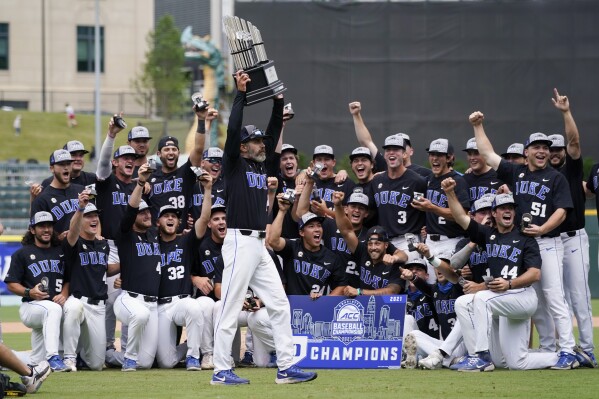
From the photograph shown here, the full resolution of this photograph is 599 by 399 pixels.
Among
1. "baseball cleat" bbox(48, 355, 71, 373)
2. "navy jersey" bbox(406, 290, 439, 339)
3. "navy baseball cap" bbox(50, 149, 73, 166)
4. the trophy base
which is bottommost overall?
"baseball cleat" bbox(48, 355, 71, 373)

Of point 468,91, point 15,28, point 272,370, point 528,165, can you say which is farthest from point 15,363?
point 15,28

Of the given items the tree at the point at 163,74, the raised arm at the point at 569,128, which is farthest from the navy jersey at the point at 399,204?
the tree at the point at 163,74

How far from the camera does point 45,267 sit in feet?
31.0

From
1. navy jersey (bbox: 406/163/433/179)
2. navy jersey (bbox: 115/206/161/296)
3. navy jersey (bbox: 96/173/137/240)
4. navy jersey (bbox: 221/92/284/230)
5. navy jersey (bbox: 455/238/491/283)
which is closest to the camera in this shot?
navy jersey (bbox: 221/92/284/230)

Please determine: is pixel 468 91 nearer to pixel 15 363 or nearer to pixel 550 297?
pixel 550 297

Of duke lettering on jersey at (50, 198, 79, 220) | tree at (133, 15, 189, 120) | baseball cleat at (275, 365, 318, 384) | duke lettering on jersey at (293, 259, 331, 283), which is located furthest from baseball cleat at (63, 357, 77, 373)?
tree at (133, 15, 189, 120)

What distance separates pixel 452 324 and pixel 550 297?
0.95m

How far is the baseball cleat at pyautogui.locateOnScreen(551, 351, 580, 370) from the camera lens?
8945 millimetres

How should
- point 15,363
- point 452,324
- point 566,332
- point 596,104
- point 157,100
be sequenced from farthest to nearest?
point 157,100 < point 596,104 < point 452,324 < point 566,332 < point 15,363

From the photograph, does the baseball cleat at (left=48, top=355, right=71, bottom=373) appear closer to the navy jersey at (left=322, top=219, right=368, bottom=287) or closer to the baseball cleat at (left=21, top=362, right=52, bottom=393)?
the baseball cleat at (left=21, top=362, right=52, bottom=393)

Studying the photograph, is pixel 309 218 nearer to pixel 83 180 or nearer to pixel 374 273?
pixel 374 273

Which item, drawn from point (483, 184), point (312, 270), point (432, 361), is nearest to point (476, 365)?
point (432, 361)

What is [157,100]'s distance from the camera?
46531 mm

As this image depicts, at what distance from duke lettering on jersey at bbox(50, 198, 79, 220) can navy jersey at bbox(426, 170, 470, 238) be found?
3190 mm
